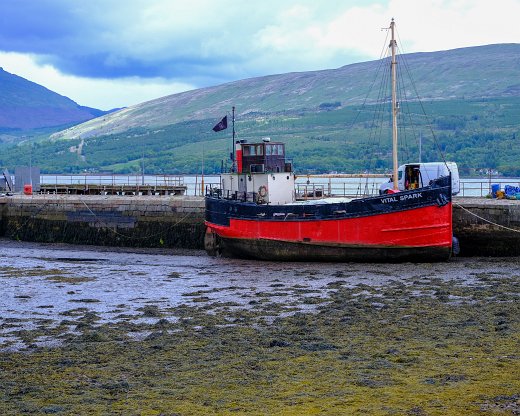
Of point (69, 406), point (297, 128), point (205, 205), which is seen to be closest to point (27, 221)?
point (205, 205)

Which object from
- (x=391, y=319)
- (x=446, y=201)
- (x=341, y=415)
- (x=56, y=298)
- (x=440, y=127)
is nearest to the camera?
(x=341, y=415)

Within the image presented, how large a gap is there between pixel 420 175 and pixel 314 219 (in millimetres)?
12986

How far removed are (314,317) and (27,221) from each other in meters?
30.0

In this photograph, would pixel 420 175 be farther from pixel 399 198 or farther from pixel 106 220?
pixel 106 220

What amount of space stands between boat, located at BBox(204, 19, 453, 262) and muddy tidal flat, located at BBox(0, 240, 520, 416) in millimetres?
1557

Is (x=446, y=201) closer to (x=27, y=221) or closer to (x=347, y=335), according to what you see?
(x=347, y=335)

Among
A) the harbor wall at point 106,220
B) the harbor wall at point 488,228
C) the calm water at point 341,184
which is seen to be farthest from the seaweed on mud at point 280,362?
the calm water at point 341,184

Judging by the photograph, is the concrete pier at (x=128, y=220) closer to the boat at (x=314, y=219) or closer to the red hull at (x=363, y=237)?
the boat at (x=314, y=219)

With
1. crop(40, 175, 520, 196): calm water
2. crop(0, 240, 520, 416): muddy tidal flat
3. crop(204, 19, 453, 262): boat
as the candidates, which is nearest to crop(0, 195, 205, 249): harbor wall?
crop(40, 175, 520, 196): calm water

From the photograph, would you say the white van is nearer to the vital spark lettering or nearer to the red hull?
the red hull

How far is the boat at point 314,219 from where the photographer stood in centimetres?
3134

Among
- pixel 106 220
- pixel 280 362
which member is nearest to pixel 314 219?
pixel 106 220

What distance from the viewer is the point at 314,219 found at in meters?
32.9

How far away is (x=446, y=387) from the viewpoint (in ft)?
41.3
